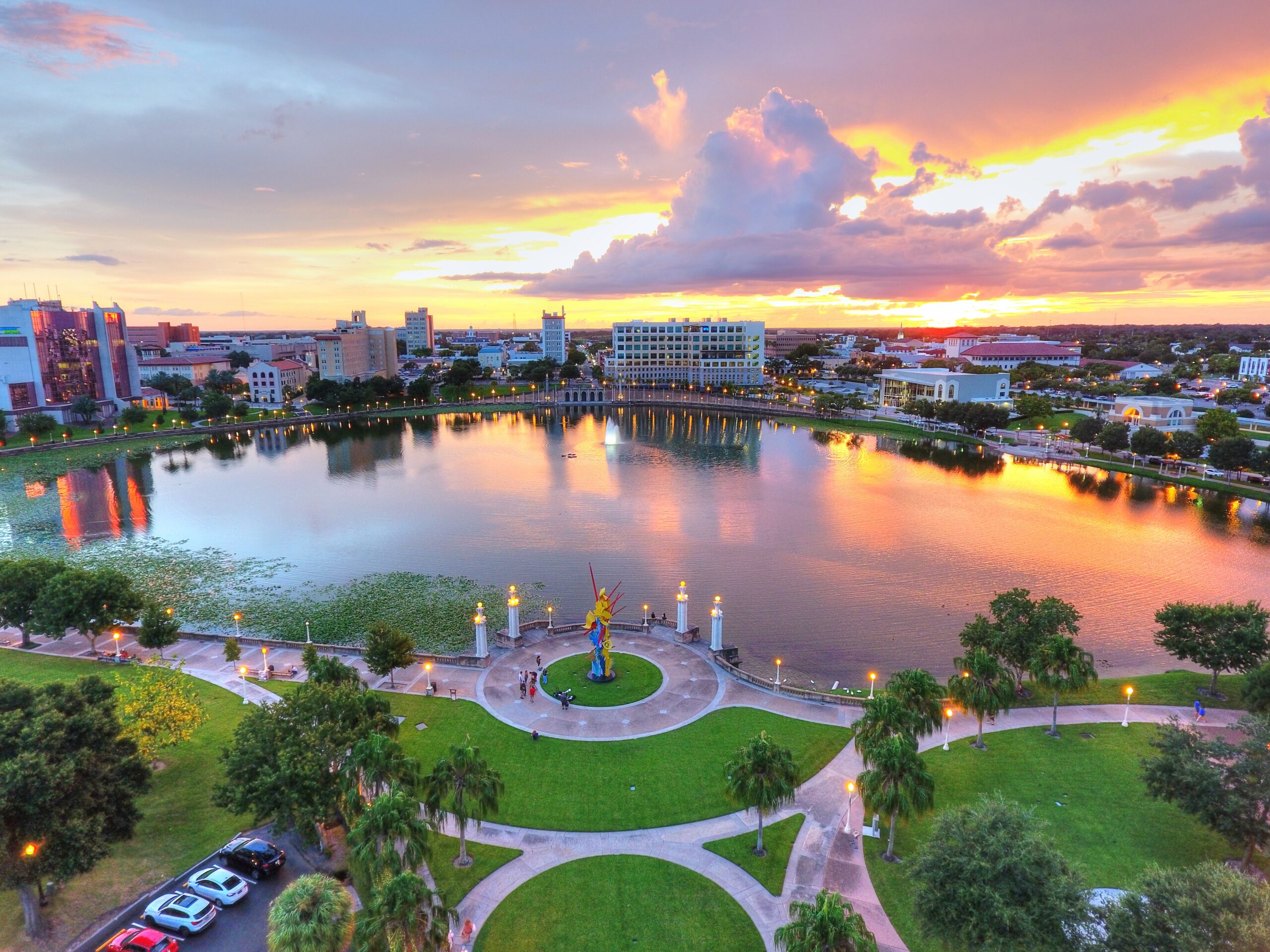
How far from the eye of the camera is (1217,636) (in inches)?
1400

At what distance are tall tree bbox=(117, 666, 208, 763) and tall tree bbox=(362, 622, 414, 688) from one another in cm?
806

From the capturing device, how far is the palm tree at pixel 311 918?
→ 58.2ft

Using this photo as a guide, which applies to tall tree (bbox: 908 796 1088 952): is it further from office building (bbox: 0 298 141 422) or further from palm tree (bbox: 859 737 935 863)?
office building (bbox: 0 298 141 422)

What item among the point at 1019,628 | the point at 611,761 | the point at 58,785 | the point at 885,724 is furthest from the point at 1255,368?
the point at 58,785

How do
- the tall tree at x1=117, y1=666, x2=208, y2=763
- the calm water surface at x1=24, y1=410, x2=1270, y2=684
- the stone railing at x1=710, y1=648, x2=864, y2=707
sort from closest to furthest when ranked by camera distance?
1. the tall tree at x1=117, y1=666, x2=208, y2=763
2. the stone railing at x1=710, y1=648, x2=864, y2=707
3. the calm water surface at x1=24, y1=410, x2=1270, y2=684

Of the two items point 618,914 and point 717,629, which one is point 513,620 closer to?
point 717,629

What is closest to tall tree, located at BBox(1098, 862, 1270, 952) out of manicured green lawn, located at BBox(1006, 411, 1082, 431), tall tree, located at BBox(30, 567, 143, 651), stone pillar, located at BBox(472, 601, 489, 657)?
stone pillar, located at BBox(472, 601, 489, 657)

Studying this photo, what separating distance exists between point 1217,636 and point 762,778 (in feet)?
94.6

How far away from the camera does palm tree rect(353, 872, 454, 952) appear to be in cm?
→ 1777

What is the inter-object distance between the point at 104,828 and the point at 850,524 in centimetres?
6822

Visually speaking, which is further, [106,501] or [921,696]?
[106,501]

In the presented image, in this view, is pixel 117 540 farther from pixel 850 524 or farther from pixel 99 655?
pixel 850 524

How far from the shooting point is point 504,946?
21281 mm

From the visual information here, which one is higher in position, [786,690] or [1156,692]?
[786,690]
